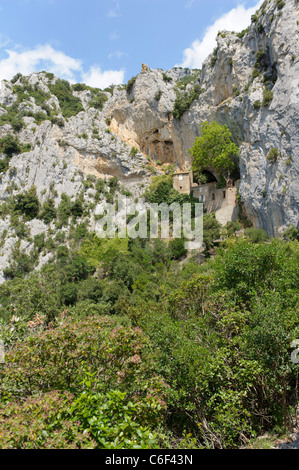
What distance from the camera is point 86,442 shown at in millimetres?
4707

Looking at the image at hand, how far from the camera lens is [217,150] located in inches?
1393

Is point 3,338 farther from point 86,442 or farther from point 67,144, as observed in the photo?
point 67,144

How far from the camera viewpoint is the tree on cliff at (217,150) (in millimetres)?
34594

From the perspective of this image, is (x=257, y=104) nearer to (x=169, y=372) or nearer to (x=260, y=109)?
(x=260, y=109)

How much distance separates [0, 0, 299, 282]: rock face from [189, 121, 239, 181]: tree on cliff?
1627mm

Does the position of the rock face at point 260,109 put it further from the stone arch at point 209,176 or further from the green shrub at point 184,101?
the stone arch at point 209,176

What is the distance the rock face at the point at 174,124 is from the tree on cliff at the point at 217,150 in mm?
1627

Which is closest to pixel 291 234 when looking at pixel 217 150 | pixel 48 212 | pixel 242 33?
pixel 217 150

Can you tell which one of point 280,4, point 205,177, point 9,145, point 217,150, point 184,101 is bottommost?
point 205,177

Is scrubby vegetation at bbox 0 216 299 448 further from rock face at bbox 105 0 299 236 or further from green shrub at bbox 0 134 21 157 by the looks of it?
green shrub at bbox 0 134 21 157

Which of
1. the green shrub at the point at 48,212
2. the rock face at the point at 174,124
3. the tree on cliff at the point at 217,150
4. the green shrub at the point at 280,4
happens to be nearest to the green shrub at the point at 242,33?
the rock face at the point at 174,124

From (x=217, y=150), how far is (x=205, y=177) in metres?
4.36

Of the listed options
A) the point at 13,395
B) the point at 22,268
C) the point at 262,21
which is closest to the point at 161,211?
the point at 22,268
